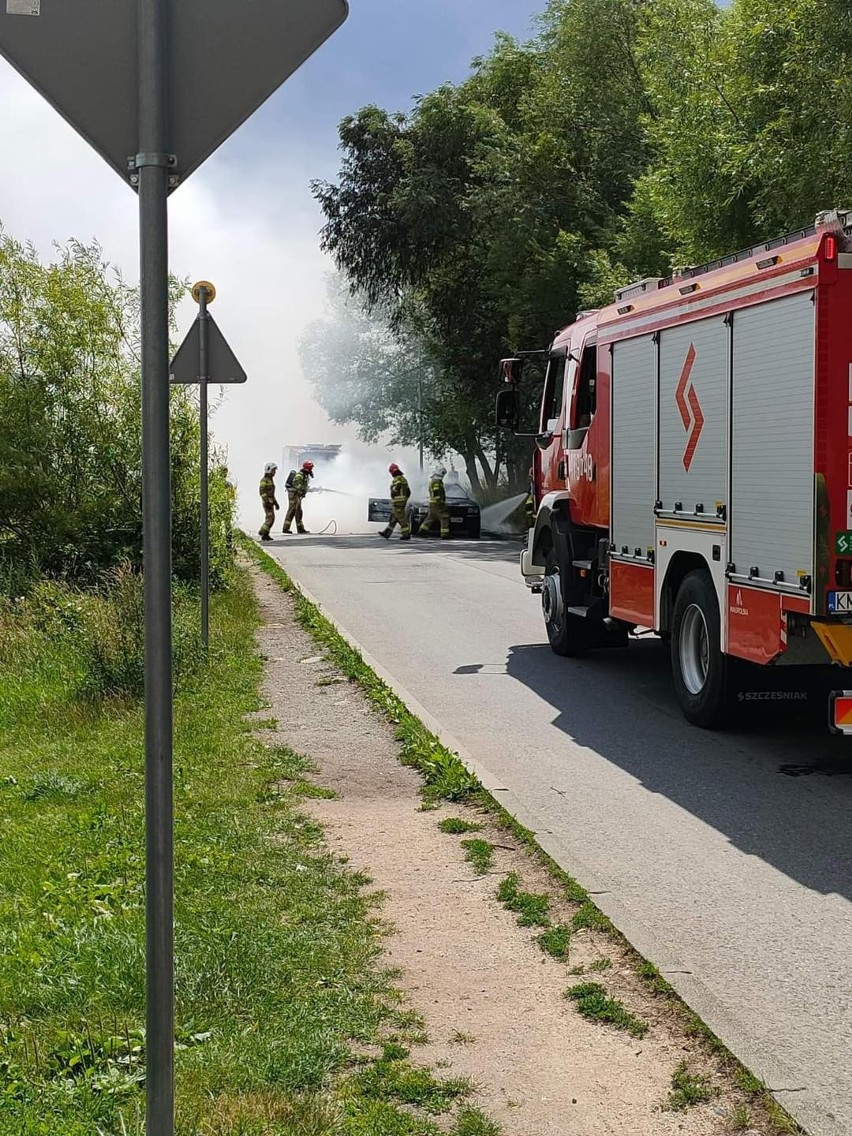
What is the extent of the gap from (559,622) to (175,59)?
10.1 metres

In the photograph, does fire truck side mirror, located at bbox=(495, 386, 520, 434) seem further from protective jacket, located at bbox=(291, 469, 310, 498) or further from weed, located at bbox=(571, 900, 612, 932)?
protective jacket, located at bbox=(291, 469, 310, 498)

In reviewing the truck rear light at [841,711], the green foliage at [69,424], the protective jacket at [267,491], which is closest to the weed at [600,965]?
the truck rear light at [841,711]

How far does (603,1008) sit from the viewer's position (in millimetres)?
4500

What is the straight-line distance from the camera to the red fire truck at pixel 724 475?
7.35 metres

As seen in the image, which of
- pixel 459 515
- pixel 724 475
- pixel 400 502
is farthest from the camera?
pixel 459 515

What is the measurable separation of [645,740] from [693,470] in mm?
1773

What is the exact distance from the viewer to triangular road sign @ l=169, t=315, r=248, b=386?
11.0 meters

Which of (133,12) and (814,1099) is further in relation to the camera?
(814,1099)

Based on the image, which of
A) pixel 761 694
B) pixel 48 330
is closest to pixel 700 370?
pixel 761 694

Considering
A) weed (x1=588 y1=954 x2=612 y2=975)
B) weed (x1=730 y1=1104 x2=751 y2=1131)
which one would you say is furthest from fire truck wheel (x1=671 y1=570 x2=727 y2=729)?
weed (x1=730 y1=1104 x2=751 y2=1131)

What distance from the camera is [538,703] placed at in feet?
34.3

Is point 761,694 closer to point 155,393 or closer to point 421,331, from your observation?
point 155,393

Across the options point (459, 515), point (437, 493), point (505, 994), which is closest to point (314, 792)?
point (505, 994)

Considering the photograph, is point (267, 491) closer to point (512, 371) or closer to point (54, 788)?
point (512, 371)
